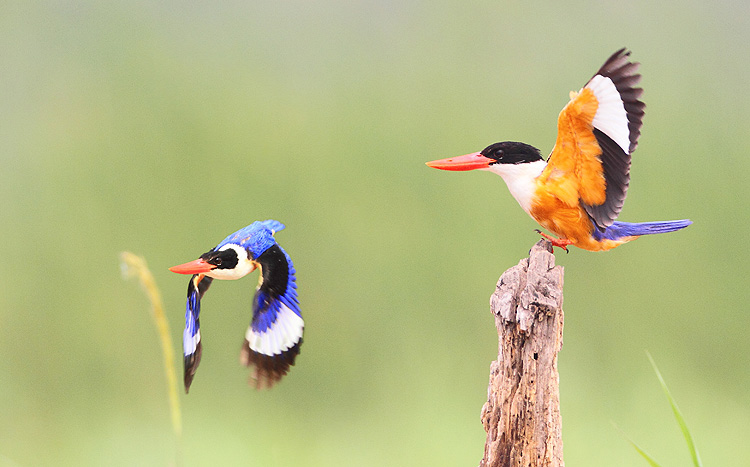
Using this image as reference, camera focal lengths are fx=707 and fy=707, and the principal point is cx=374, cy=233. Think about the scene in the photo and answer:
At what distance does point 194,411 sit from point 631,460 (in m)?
1.57

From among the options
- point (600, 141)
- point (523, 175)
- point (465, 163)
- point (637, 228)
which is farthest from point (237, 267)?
point (637, 228)

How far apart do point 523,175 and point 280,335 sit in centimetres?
49

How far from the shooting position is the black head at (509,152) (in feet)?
3.79

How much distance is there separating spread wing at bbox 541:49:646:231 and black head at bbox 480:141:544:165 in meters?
0.05

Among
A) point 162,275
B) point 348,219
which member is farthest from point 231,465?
point 348,219

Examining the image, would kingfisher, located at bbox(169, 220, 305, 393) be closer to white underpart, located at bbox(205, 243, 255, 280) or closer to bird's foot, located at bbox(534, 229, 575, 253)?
white underpart, located at bbox(205, 243, 255, 280)

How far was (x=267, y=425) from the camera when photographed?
2629 millimetres

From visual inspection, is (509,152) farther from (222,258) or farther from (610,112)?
(222,258)

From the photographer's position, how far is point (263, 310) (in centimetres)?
95

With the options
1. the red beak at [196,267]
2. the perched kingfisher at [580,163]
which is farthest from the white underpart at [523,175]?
the red beak at [196,267]

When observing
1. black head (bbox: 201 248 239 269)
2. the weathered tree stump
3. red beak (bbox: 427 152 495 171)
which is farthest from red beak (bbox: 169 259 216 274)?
the weathered tree stump

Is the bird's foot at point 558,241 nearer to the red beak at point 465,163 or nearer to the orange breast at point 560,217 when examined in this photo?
the orange breast at point 560,217

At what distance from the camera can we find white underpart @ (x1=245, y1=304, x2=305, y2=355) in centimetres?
95

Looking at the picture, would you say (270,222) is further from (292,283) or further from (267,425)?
(267,425)
